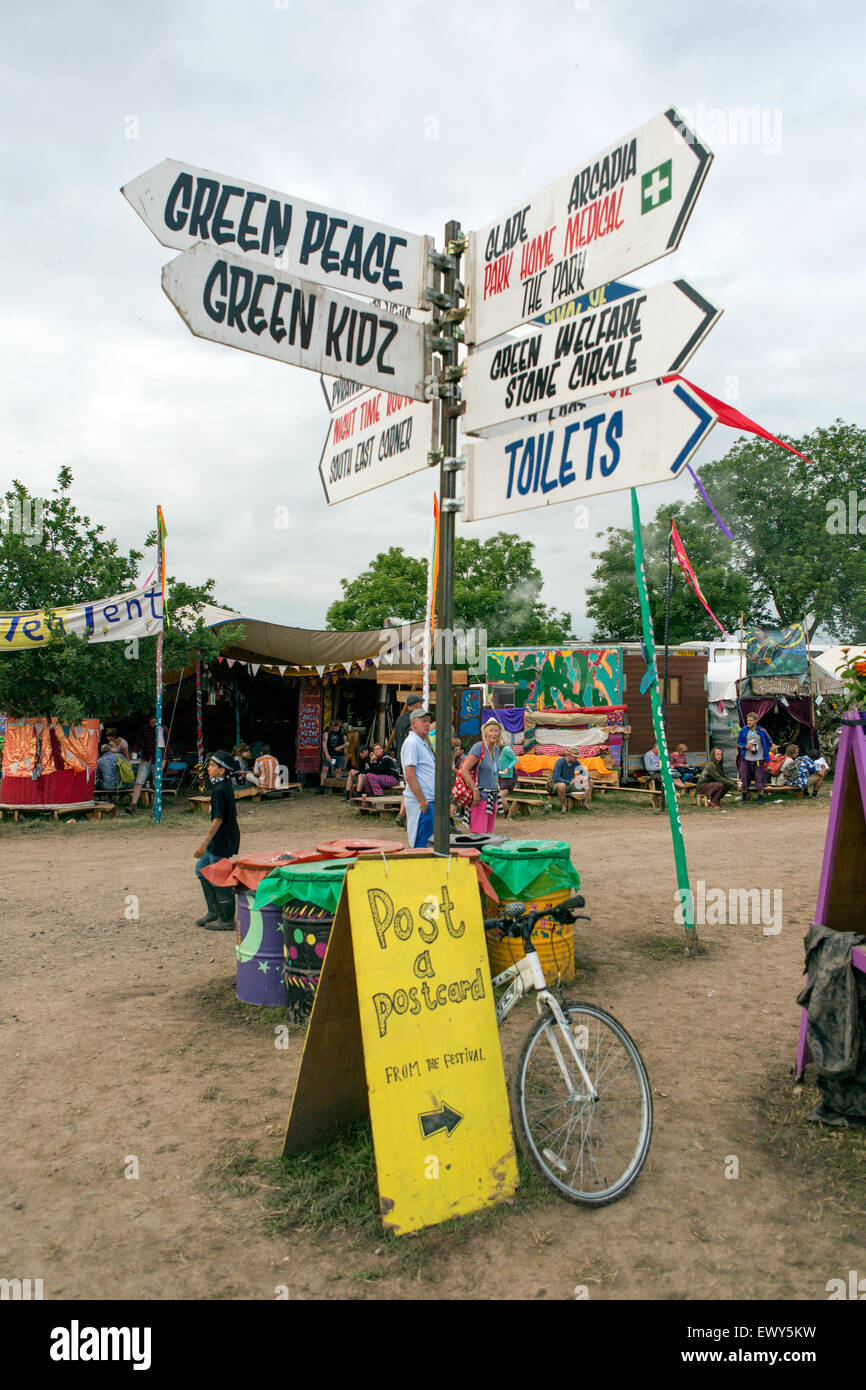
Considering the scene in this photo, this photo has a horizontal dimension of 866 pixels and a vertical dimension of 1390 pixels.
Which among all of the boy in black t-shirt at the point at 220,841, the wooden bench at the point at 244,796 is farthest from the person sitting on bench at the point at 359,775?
the boy in black t-shirt at the point at 220,841

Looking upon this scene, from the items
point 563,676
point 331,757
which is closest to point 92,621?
point 331,757

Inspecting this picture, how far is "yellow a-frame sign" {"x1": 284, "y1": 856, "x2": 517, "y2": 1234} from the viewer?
3.16 meters

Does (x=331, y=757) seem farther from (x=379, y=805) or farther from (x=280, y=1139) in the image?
(x=280, y=1139)

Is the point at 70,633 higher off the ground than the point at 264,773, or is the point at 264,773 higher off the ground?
the point at 70,633

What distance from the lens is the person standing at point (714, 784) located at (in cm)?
1819

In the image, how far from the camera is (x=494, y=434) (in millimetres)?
3643

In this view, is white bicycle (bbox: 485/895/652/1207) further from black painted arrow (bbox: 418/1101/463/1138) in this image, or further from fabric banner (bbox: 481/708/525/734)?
fabric banner (bbox: 481/708/525/734)

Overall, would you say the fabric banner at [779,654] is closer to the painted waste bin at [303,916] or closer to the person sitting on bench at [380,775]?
the person sitting on bench at [380,775]

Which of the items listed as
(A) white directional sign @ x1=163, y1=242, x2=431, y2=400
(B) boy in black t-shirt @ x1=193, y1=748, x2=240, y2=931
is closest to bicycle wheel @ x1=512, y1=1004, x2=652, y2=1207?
(A) white directional sign @ x1=163, y1=242, x2=431, y2=400

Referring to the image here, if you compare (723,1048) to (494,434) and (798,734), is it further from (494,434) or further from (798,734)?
(798,734)

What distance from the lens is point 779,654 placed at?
68.5ft

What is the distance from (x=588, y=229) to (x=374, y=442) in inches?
49.3
